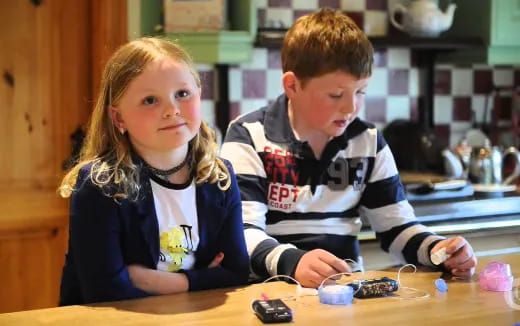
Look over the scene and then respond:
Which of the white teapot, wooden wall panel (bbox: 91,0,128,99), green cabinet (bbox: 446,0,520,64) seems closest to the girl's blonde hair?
wooden wall panel (bbox: 91,0,128,99)

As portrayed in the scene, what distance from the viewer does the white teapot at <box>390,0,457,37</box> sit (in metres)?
2.86

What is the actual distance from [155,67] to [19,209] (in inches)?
51.1

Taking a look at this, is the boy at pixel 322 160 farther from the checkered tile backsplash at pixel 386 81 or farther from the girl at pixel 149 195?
the checkered tile backsplash at pixel 386 81

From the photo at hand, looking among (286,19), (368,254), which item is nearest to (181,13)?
(286,19)

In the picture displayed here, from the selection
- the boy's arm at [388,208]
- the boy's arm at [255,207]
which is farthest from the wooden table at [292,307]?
the boy's arm at [388,208]

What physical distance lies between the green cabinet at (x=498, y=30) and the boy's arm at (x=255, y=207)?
1491mm

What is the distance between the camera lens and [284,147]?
1749 mm

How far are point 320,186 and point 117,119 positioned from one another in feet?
1.72

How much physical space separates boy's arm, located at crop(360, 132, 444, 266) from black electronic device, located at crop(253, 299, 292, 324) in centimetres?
58

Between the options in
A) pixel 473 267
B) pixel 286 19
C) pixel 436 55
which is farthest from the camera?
pixel 436 55

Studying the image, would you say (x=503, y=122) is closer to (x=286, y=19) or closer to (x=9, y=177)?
(x=286, y=19)

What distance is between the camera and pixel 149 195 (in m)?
1.39

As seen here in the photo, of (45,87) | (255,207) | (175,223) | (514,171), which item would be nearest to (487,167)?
(514,171)

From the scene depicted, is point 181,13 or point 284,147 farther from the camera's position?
point 181,13
